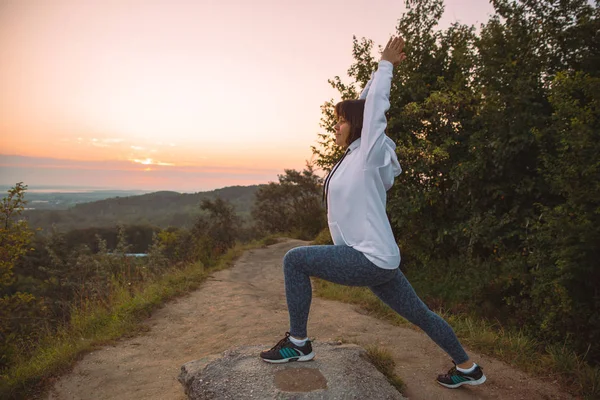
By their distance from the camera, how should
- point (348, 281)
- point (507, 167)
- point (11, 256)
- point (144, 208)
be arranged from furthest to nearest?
point (144, 208) → point (507, 167) → point (11, 256) → point (348, 281)

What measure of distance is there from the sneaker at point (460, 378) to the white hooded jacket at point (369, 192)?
1301 millimetres

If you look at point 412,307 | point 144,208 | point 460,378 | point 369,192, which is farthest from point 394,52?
point 144,208

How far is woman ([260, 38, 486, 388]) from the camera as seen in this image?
2.34 m

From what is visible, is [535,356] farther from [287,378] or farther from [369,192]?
[369,192]

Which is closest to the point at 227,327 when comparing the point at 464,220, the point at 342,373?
the point at 342,373

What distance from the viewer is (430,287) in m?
8.00

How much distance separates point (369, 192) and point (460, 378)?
1.78m

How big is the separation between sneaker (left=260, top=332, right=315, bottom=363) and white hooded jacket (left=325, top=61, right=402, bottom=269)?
3.19ft

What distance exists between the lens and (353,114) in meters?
2.55

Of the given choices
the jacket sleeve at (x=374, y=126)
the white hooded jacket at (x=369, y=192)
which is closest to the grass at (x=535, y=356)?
the white hooded jacket at (x=369, y=192)

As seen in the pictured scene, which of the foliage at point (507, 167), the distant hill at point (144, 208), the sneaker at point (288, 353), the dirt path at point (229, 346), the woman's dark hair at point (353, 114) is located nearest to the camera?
the woman's dark hair at point (353, 114)

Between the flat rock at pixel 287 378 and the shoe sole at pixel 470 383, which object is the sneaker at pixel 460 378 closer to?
the shoe sole at pixel 470 383

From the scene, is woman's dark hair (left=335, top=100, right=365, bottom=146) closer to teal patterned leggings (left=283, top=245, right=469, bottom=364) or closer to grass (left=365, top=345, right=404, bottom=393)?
teal patterned leggings (left=283, top=245, right=469, bottom=364)

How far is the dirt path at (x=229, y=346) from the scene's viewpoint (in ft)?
10.9
